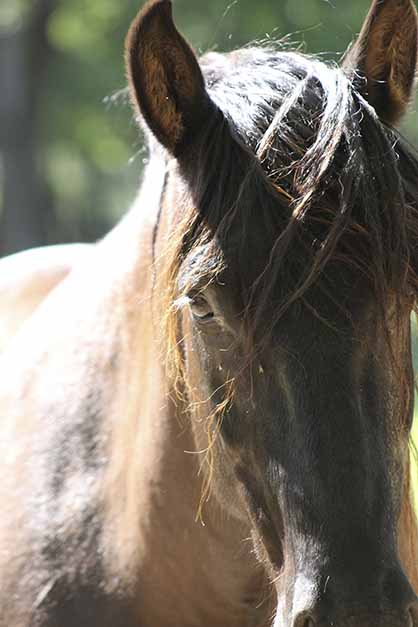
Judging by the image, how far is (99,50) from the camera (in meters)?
18.0

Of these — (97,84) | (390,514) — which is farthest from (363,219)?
(97,84)

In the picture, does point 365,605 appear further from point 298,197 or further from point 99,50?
point 99,50

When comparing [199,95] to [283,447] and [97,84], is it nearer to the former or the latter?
[283,447]

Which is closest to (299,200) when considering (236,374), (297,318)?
(297,318)

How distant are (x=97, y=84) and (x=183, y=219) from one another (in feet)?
54.0

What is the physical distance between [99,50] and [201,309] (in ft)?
53.1

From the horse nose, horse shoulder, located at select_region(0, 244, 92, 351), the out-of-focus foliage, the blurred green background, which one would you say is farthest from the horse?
the blurred green background

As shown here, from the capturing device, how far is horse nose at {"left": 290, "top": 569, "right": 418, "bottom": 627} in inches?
78.9

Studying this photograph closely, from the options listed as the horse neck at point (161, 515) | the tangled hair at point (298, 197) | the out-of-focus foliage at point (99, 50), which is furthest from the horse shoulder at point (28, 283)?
the out-of-focus foliage at point (99, 50)

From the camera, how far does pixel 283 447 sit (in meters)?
2.26

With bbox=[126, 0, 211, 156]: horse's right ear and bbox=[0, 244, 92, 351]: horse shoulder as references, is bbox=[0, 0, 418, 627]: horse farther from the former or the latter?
bbox=[0, 244, 92, 351]: horse shoulder

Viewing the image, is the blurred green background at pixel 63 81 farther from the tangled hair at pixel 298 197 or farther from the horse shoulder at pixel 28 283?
the tangled hair at pixel 298 197

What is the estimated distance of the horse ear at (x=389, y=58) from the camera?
2648 millimetres

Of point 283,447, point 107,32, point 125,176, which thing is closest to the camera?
point 283,447
